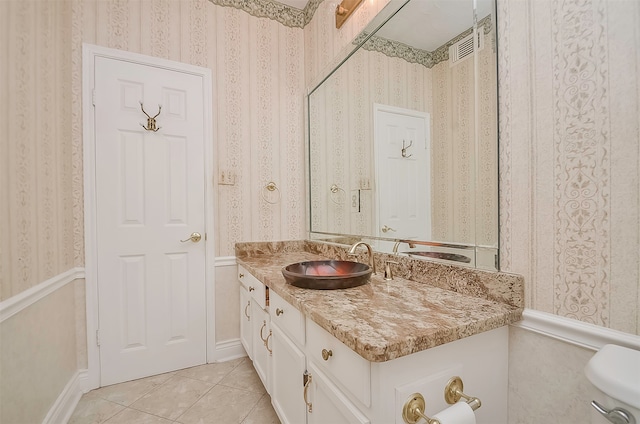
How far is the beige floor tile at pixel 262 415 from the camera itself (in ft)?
4.89

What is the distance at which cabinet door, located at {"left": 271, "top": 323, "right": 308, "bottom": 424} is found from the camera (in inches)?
43.1

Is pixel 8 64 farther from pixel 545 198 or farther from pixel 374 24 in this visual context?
pixel 545 198

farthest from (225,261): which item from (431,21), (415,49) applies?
(431,21)

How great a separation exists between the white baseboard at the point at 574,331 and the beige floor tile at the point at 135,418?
1782mm

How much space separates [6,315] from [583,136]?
2.04m

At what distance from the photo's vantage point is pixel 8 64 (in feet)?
3.77

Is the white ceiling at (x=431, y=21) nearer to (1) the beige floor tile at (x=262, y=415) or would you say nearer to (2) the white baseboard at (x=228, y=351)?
(1) the beige floor tile at (x=262, y=415)

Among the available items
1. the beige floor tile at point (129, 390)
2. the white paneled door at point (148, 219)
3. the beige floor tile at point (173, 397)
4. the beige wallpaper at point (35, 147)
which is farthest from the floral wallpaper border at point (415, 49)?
the beige floor tile at point (129, 390)

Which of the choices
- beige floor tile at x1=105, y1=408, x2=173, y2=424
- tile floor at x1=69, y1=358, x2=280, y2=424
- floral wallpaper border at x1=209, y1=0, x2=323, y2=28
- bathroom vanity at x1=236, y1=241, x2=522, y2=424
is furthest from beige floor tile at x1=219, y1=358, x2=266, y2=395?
floral wallpaper border at x1=209, y1=0, x2=323, y2=28

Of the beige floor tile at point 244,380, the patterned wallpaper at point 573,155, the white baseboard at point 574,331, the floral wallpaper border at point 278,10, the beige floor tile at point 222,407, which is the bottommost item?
the beige floor tile at point 244,380

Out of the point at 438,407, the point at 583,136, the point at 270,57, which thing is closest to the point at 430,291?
the point at 438,407

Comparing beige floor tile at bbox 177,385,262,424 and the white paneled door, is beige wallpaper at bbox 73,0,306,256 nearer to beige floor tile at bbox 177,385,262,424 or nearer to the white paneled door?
the white paneled door

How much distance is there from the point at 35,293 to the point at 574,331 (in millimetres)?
2084

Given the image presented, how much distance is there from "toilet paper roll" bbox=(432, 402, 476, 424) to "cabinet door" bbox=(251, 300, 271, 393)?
0.93m
